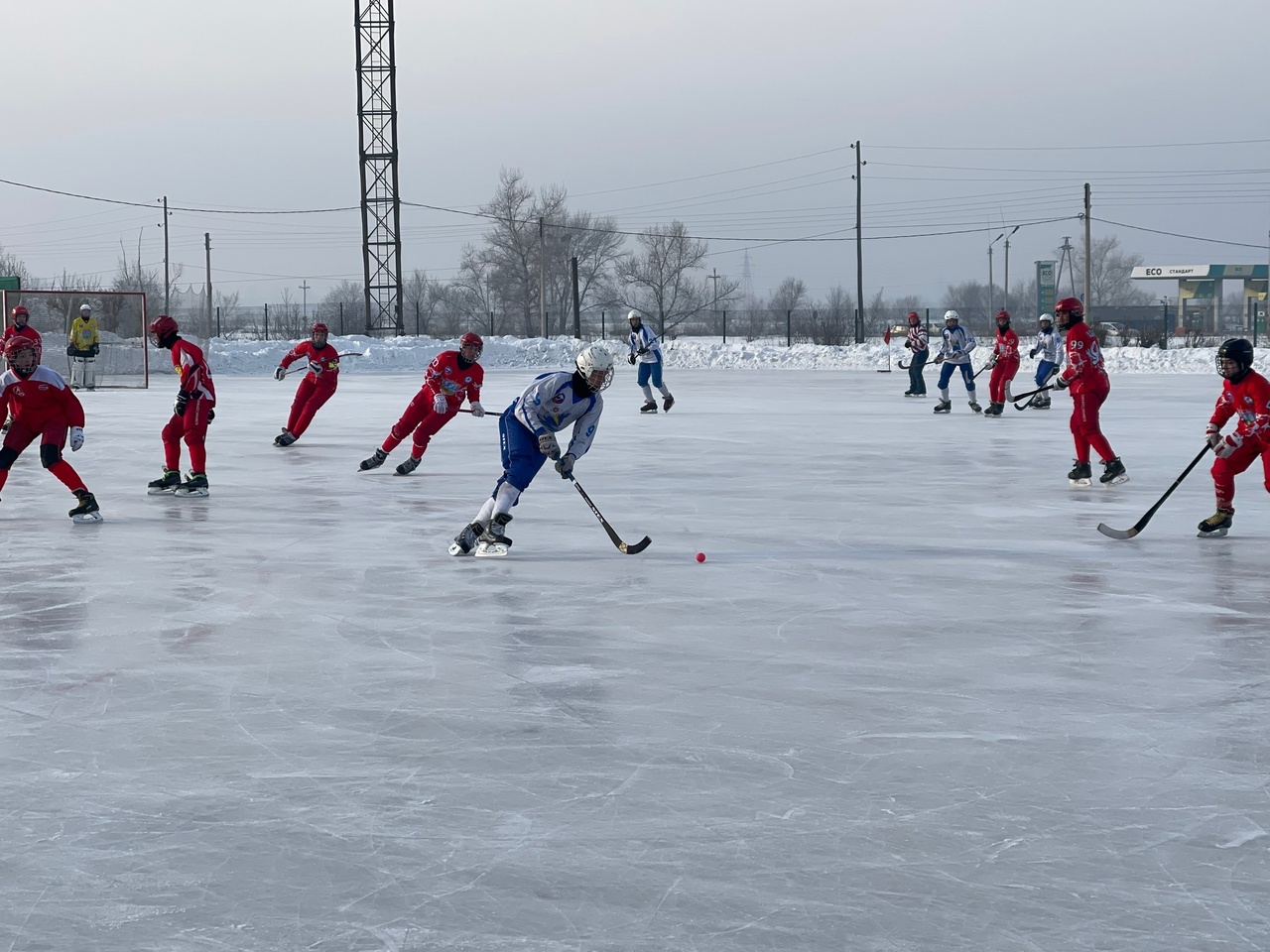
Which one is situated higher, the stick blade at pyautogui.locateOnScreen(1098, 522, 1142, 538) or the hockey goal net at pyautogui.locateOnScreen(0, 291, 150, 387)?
the hockey goal net at pyautogui.locateOnScreen(0, 291, 150, 387)

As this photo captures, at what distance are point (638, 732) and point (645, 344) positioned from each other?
12.9 m

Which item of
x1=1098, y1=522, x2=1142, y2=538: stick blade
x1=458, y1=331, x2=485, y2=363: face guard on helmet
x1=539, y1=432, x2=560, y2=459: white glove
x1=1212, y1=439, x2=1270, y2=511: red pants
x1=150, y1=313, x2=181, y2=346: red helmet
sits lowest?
x1=1098, y1=522, x2=1142, y2=538: stick blade

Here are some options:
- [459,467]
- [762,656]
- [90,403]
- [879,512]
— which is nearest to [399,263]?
[90,403]

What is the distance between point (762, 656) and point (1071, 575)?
2204 mm

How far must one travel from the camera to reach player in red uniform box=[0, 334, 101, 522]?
26.1ft

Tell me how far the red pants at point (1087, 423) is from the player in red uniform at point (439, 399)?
4.22 m

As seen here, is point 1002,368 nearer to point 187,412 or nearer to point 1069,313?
point 1069,313

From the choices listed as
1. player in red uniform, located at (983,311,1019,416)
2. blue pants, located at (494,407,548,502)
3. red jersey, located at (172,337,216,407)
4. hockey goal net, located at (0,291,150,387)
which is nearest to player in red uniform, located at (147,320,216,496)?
red jersey, located at (172,337,216,407)

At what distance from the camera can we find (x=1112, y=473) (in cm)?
956

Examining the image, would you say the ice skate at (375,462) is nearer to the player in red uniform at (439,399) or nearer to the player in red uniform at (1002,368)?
the player in red uniform at (439,399)

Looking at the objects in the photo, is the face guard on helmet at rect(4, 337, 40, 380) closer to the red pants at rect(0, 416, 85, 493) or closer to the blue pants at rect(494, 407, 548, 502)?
the red pants at rect(0, 416, 85, 493)

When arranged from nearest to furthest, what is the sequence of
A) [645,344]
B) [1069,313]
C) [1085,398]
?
[1085,398], [1069,313], [645,344]

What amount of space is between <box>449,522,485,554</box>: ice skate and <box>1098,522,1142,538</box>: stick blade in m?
3.26

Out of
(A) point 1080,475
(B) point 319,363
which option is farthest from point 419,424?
(A) point 1080,475
